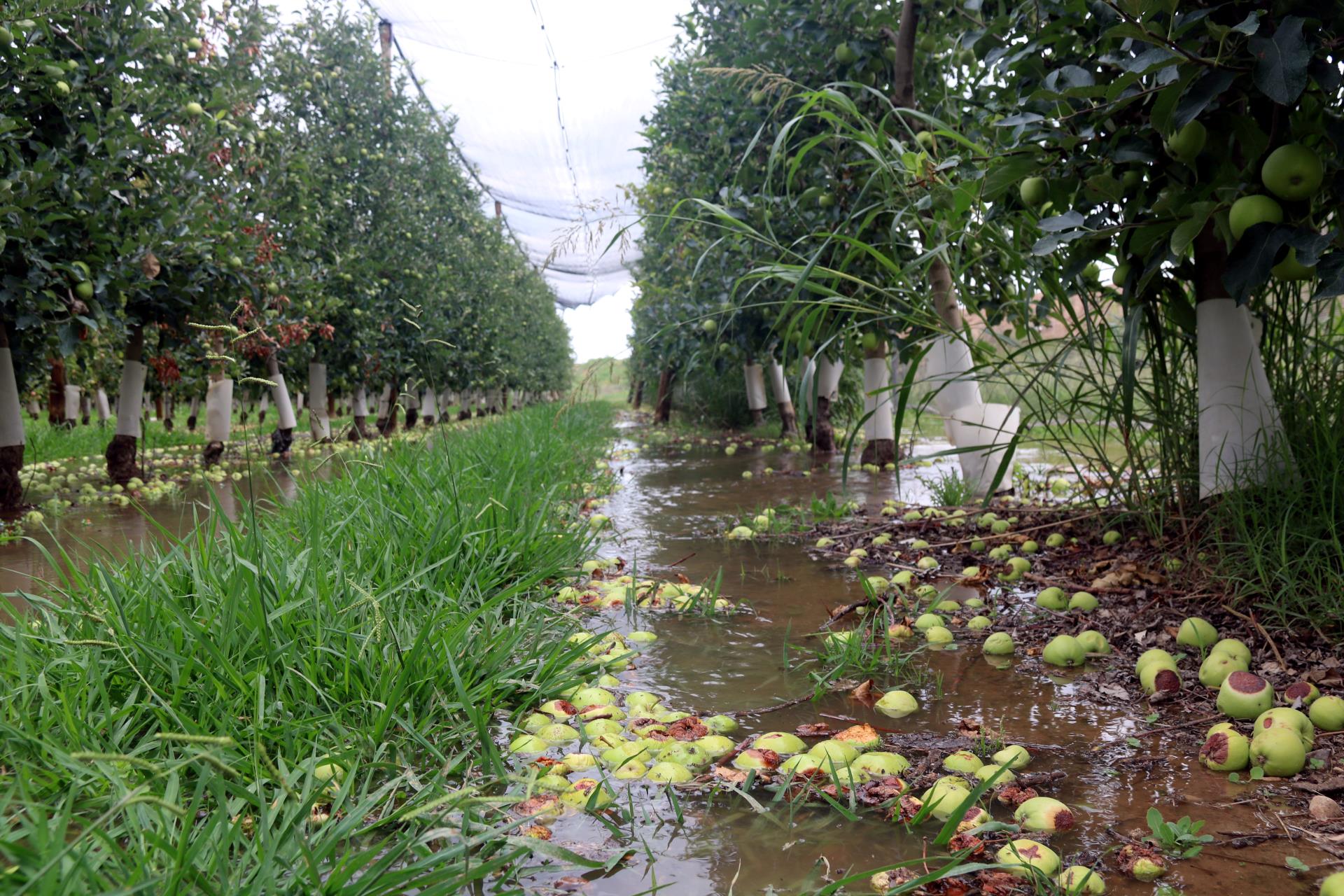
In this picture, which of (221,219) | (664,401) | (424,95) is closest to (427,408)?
(664,401)

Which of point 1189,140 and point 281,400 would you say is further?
point 281,400

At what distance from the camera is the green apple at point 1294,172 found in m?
1.81

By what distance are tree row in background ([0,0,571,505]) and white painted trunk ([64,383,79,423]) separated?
18.2 inches

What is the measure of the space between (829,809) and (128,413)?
6949mm

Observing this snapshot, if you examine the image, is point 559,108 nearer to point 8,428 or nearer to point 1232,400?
point 8,428

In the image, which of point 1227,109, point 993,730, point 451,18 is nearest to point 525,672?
point 993,730

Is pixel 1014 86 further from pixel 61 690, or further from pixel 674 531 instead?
pixel 61 690

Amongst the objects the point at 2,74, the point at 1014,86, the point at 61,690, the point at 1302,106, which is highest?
the point at 2,74

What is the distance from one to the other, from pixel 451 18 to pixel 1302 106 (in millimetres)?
11520

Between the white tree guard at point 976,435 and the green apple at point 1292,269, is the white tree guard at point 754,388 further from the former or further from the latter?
the green apple at point 1292,269

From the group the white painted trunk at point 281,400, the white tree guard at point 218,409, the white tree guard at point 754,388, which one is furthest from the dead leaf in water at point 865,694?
the white tree guard at point 754,388

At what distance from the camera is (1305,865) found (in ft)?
4.14

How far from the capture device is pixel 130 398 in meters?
6.45

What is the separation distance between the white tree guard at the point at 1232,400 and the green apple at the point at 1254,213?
2.08ft
